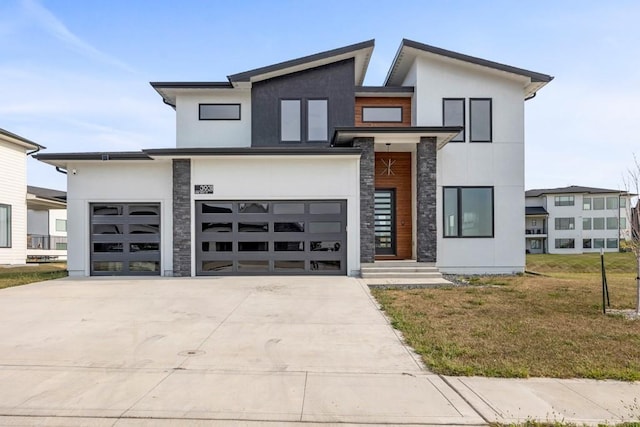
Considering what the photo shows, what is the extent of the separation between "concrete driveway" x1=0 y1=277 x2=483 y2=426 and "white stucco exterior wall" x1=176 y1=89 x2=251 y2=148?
780 centimetres

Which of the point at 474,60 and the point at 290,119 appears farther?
the point at 290,119

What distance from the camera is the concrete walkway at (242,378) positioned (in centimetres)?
359

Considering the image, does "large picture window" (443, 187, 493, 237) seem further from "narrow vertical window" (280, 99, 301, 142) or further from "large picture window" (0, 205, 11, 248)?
"large picture window" (0, 205, 11, 248)

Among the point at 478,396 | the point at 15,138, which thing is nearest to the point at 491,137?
the point at 478,396

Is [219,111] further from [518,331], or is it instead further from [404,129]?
[518,331]

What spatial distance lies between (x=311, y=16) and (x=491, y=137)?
7.78 meters

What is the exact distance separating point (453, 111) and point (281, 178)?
270 inches

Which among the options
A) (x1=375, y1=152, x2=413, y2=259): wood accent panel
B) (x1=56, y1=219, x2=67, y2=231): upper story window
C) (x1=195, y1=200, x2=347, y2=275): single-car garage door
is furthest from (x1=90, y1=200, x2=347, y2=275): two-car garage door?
(x1=56, y1=219, x2=67, y2=231): upper story window

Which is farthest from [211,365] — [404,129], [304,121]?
[304,121]

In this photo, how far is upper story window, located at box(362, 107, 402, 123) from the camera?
15.1m

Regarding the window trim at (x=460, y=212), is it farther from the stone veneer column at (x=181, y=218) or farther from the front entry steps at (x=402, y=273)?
the stone veneer column at (x=181, y=218)

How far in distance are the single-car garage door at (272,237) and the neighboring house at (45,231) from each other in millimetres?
19625

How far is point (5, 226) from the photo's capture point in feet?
66.6

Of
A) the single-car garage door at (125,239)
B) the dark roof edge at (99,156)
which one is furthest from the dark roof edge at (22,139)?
the single-car garage door at (125,239)
